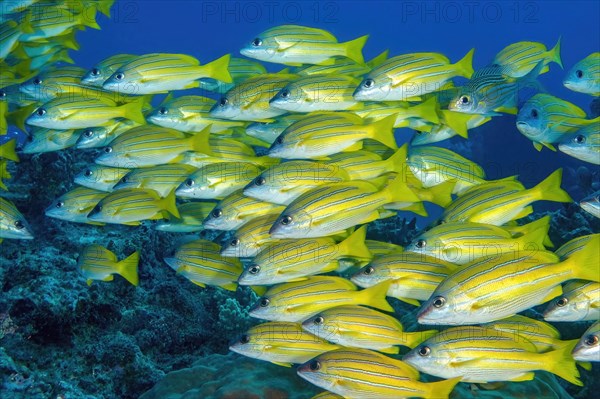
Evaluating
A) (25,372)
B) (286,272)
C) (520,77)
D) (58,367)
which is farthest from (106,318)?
(520,77)

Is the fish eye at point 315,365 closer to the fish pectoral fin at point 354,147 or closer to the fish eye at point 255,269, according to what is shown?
the fish eye at point 255,269

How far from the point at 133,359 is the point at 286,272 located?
2437 millimetres

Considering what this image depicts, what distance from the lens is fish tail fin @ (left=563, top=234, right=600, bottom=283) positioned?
3062 mm

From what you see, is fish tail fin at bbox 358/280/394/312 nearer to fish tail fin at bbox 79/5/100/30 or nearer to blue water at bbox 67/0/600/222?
fish tail fin at bbox 79/5/100/30

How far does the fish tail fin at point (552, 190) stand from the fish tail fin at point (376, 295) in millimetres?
1421

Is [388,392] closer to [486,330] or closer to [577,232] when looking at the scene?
[486,330]

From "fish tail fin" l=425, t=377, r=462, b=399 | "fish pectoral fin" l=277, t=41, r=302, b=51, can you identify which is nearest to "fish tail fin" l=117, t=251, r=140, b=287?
"fish pectoral fin" l=277, t=41, r=302, b=51

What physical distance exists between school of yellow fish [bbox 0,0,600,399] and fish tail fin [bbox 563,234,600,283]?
0.01 meters

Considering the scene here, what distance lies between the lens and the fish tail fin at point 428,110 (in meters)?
4.48

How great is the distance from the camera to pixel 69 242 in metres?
6.91

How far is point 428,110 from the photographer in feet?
14.8

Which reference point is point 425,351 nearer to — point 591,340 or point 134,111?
point 591,340

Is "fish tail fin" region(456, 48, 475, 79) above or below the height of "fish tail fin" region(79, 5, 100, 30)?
below

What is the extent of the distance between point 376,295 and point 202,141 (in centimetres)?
212
